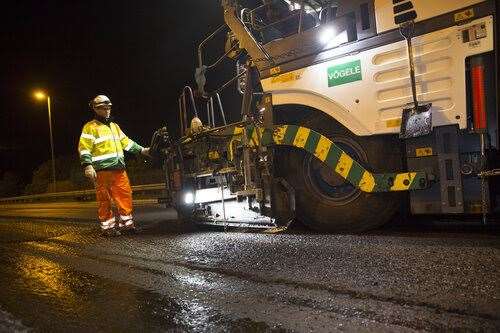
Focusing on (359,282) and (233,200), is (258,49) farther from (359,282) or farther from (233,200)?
(359,282)

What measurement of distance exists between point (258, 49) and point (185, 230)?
244cm

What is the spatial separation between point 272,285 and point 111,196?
374 centimetres

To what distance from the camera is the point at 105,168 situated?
19.5 ft

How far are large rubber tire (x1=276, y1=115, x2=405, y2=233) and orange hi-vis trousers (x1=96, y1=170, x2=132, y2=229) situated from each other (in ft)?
7.71

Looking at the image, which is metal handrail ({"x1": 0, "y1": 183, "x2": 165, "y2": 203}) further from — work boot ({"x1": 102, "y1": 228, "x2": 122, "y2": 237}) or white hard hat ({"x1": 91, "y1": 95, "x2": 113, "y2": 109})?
work boot ({"x1": 102, "y1": 228, "x2": 122, "y2": 237})

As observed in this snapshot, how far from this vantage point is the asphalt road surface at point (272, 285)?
2.22m

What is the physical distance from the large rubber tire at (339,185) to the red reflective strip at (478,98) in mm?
776

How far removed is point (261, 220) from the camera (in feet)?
16.5

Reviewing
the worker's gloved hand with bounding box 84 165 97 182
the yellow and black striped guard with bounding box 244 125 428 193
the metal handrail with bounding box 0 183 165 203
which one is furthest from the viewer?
the metal handrail with bounding box 0 183 165 203

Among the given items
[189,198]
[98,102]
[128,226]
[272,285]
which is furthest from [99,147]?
[272,285]

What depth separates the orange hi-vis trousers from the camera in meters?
5.88

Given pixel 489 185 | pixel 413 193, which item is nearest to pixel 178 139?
pixel 413 193

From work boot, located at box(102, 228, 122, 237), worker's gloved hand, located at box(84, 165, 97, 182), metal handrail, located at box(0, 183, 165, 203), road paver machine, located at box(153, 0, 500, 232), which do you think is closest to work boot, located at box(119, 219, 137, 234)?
work boot, located at box(102, 228, 122, 237)

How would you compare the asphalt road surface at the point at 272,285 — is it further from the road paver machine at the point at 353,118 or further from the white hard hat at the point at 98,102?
the white hard hat at the point at 98,102
